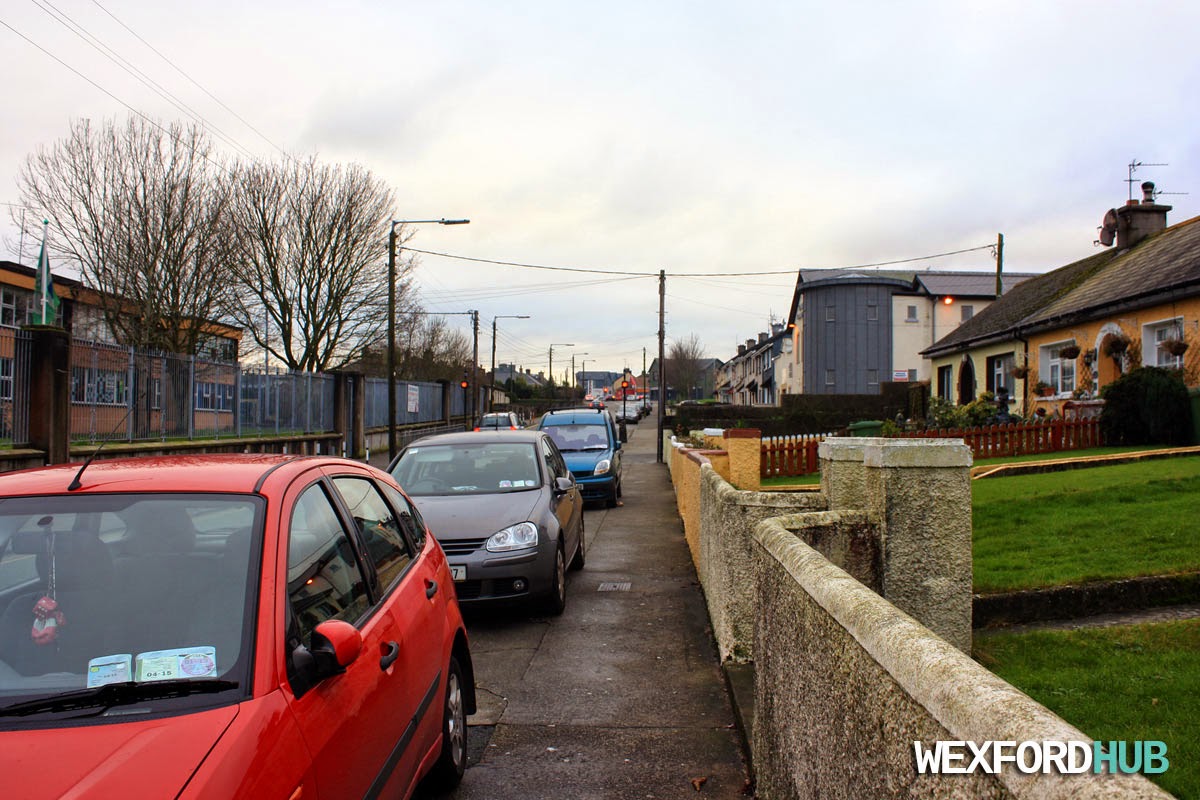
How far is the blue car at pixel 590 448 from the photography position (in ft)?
53.0

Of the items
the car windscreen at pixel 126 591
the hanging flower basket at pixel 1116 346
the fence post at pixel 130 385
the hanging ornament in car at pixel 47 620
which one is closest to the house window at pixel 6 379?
the fence post at pixel 130 385

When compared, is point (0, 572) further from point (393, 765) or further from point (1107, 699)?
point (1107, 699)

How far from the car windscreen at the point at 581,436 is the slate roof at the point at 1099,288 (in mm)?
10727

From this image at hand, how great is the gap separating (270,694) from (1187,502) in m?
8.65

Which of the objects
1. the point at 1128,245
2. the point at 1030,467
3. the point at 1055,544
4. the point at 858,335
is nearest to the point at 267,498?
the point at 1055,544

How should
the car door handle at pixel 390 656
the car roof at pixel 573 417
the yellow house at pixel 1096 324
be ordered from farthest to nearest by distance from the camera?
the car roof at pixel 573 417
the yellow house at pixel 1096 324
the car door handle at pixel 390 656

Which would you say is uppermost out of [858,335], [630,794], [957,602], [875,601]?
[858,335]

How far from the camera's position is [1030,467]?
11.9 metres

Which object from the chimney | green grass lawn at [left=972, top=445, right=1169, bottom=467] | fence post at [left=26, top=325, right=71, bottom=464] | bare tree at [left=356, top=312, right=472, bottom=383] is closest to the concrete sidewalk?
green grass lawn at [left=972, top=445, right=1169, bottom=467]

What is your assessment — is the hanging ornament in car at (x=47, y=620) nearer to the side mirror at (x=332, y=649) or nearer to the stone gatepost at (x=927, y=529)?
the side mirror at (x=332, y=649)

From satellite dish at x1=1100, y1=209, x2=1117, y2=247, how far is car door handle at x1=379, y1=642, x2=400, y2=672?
84.9 ft

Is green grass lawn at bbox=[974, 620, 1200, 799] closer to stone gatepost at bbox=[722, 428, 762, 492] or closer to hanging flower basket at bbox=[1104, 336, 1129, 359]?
stone gatepost at bbox=[722, 428, 762, 492]

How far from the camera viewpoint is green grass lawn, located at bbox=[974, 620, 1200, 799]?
3518 mm

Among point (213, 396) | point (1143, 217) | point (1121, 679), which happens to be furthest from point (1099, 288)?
point (213, 396)
